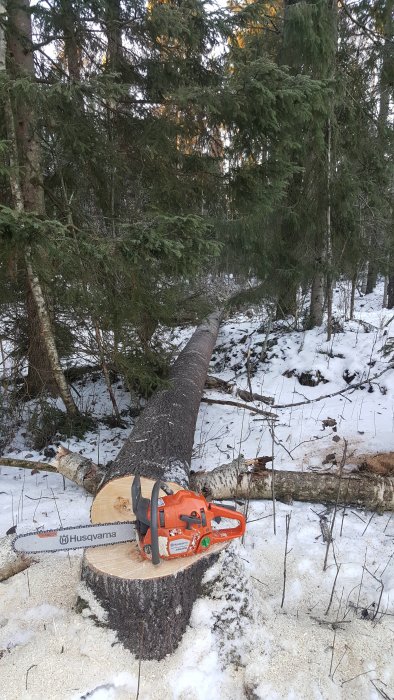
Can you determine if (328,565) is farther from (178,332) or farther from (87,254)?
(178,332)

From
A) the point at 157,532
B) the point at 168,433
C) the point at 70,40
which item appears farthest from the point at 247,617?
the point at 70,40

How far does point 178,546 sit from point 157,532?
0.71ft

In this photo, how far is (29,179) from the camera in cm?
470

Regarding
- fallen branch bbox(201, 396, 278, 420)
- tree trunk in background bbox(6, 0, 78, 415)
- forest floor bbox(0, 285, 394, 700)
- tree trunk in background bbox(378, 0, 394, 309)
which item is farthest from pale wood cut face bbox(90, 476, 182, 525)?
tree trunk in background bbox(378, 0, 394, 309)

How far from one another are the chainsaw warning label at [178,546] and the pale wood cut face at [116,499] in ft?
1.79

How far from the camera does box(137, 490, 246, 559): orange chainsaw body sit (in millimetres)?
2236

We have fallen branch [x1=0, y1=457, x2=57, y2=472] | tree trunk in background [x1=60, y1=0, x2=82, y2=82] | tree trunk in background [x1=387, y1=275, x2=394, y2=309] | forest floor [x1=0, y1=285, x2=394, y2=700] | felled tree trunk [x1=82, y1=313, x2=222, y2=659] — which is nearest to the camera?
forest floor [x1=0, y1=285, x2=394, y2=700]

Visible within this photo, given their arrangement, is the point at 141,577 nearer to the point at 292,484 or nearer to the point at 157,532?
the point at 157,532

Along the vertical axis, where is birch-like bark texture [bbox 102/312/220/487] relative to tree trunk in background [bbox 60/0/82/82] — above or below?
below

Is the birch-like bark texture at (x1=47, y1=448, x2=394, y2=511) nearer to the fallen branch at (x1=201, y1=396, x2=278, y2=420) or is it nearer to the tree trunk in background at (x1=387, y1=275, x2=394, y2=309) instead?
the fallen branch at (x1=201, y1=396, x2=278, y2=420)

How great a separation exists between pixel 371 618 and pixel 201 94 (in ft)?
15.5

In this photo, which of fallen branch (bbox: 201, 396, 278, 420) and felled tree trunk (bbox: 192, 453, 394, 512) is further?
fallen branch (bbox: 201, 396, 278, 420)

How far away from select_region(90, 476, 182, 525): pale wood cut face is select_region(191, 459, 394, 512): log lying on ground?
0.91 m

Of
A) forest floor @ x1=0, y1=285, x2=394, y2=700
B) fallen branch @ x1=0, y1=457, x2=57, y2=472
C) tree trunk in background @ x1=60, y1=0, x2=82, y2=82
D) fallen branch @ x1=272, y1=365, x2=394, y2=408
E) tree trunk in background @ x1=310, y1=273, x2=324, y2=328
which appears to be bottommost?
forest floor @ x1=0, y1=285, x2=394, y2=700
